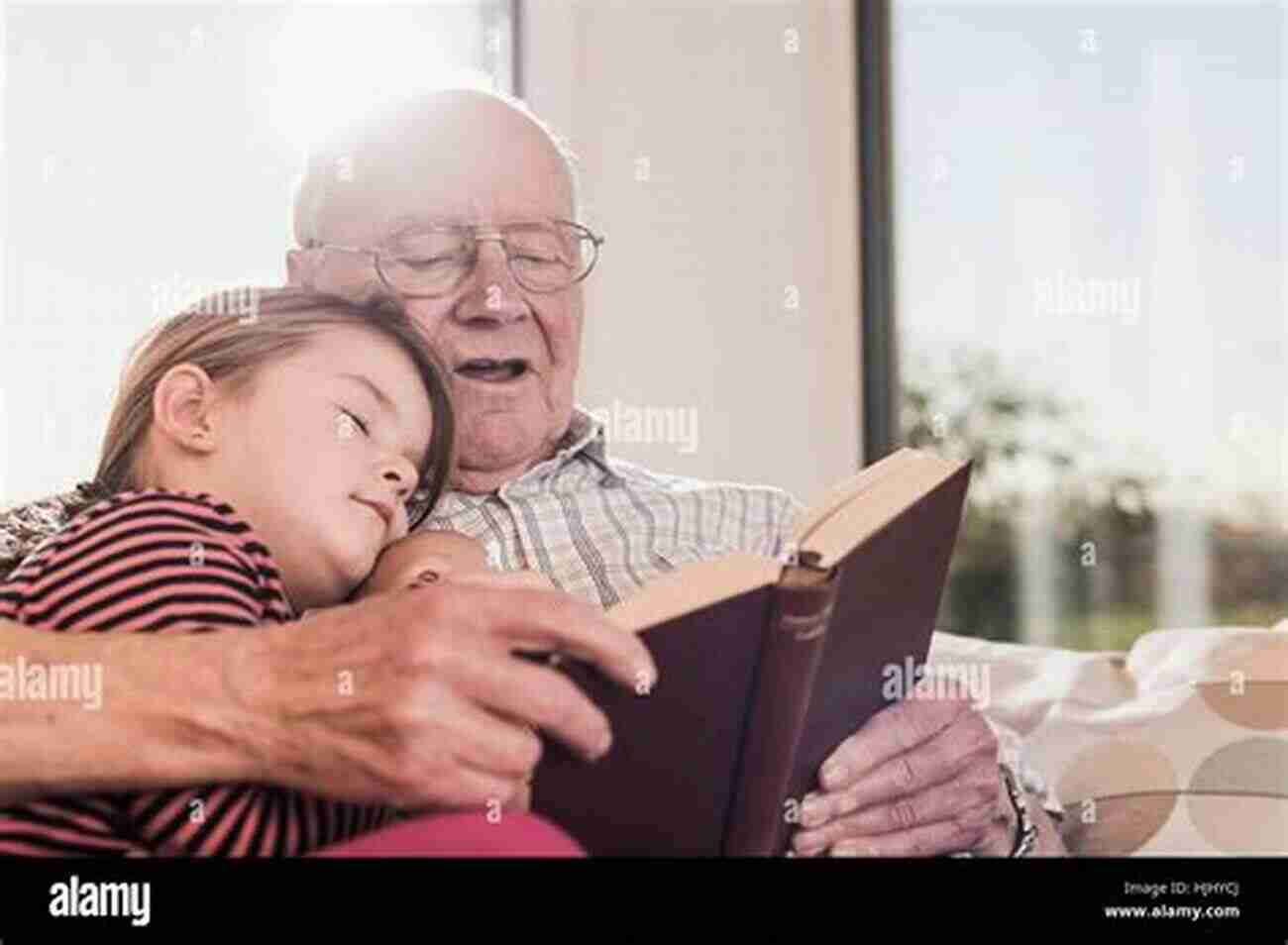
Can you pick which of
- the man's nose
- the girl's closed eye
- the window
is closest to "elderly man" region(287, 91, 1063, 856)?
the man's nose

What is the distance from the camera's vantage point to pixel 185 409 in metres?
1.54

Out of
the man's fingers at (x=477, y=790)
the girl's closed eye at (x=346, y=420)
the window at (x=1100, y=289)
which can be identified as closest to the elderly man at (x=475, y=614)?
the man's fingers at (x=477, y=790)

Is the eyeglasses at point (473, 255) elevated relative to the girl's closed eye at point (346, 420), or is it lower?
elevated

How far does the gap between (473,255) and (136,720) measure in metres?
A: 0.44

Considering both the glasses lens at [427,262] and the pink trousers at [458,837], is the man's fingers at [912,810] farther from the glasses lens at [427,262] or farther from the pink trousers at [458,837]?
the glasses lens at [427,262]

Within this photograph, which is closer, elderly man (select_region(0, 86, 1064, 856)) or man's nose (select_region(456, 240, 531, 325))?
elderly man (select_region(0, 86, 1064, 856))

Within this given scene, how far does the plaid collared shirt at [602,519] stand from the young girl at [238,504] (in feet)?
0.20

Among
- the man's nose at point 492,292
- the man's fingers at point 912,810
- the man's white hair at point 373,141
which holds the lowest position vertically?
the man's fingers at point 912,810

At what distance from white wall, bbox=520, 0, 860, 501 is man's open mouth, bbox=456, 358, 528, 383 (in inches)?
2.1

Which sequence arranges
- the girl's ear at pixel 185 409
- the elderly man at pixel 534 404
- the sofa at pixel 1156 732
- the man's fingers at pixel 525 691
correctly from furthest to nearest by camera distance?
1. the sofa at pixel 1156 732
2. the elderly man at pixel 534 404
3. the girl's ear at pixel 185 409
4. the man's fingers at pixel 525 691

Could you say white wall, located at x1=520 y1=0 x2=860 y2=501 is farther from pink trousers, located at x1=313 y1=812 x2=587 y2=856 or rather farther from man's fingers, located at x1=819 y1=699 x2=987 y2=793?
pink trousers, located at x1=313 y1=812 x2=587 y2=856

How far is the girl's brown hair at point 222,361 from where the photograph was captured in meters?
1.54

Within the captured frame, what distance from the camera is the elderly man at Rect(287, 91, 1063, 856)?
163 cm

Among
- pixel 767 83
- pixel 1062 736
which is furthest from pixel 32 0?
pixel 1062 736
